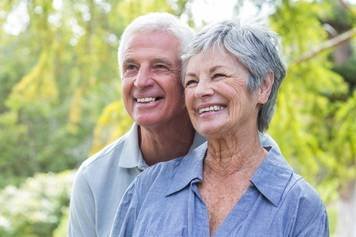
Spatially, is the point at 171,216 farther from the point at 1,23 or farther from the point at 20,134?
the point at 20,134

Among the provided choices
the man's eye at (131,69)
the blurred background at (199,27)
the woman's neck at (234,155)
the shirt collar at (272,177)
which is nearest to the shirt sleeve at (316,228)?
the shirt collar at (272,177)

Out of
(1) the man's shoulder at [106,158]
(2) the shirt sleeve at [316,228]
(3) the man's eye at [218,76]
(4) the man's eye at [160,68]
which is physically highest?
(4) the man's eye at [160,68]

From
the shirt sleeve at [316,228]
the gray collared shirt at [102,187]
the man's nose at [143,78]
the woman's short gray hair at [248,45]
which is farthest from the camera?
the gray collared shirt at [102,187]

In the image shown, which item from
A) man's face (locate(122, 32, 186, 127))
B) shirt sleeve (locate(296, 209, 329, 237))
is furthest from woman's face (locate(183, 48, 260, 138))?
shirt sleeve (locate(296, 209, 329, 237))

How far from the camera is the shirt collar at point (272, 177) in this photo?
1.88m

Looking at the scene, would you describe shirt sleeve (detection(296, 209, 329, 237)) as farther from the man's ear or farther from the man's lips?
the man's lips

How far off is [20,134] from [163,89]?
1416cm

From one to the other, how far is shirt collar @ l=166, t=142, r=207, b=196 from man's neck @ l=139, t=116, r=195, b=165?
0.67 feet

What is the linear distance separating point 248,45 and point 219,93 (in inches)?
5.7

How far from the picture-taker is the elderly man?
7.03 feet

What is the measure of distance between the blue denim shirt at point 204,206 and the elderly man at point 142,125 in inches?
7.8

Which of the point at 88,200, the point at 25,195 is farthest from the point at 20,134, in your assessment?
the point at 88,200

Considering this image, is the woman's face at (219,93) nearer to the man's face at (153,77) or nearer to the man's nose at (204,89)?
the man's nose at (204,89)

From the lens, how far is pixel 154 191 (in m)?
1.98
